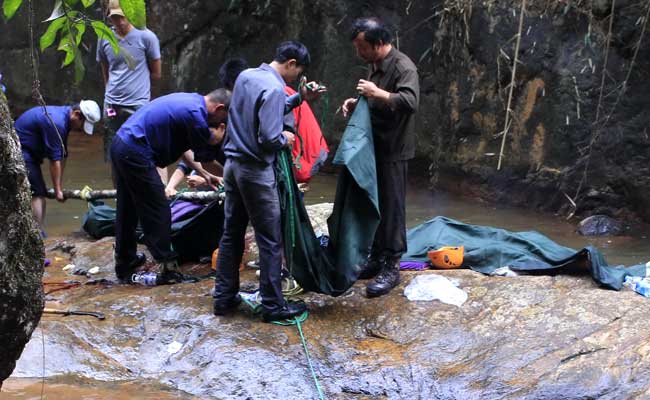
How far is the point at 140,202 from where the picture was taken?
628cm

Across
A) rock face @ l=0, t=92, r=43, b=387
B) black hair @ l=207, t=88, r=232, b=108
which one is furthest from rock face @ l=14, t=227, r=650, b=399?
rock face @ l=0, t=92, r=43, b=387

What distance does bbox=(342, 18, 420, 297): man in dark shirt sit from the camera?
5.68 m

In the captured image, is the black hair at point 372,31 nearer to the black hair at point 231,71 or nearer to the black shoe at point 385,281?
the black hair at point 231,71

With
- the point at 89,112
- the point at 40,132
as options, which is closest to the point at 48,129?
the point at 40,132

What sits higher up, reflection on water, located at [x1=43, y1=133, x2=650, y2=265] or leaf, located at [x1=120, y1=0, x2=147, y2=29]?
leaf, located at [x1=120, y1=0, x2=147, y2=29]

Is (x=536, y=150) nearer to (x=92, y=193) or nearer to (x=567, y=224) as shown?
(x=567, y=224)

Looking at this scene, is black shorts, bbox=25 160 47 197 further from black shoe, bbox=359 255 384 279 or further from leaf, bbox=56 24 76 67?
leaf, bbox=56 24 76 67

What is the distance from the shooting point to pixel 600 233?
905 cm

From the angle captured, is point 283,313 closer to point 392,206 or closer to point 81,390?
A: point 392,206

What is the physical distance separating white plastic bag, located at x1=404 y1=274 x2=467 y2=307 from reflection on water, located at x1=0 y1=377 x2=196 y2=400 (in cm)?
163

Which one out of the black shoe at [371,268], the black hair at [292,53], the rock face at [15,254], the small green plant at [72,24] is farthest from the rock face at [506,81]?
the small green plant at [72,24]

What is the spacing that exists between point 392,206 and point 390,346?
3.12 feet

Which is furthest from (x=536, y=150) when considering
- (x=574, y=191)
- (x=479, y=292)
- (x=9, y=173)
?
(x=9, y=173)

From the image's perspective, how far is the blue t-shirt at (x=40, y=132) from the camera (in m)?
7.47
